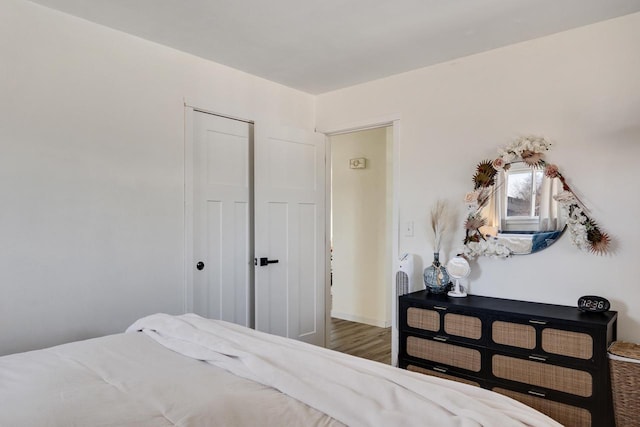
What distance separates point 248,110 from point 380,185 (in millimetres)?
2205

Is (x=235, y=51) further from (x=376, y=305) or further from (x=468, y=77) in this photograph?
(x=376, y=305)

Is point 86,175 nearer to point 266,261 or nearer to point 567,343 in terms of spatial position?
point 266,261

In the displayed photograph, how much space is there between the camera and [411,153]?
11.2 feet

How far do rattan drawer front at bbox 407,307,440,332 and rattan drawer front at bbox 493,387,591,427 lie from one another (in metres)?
0.61

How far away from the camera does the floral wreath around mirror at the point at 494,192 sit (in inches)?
99.6

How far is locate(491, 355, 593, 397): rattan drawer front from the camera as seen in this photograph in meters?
2.23

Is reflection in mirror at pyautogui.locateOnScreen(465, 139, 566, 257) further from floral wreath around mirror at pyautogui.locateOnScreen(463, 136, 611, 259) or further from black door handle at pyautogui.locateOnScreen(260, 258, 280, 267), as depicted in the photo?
black door handle at pyautogui.locateOnScreen(260, 258, 280, 267)

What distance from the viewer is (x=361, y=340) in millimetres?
4504

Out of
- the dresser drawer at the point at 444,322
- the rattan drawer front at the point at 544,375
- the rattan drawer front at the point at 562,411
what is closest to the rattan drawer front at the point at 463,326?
the dresser drawer at the point at 444,322

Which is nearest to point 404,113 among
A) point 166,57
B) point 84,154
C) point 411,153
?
point 411,153

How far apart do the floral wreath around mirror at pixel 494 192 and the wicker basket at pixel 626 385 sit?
656mm

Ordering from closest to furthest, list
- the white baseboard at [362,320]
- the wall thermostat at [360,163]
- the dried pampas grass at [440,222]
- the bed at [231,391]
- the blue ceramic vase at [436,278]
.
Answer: the bed at [231,391] < the blue ceramic vase at [436,278] < the dried pampas grass at [440,222] < the white baseboard at [362,320] < the wall thermostat at [360,163]

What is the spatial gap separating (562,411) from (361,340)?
7.87 ft

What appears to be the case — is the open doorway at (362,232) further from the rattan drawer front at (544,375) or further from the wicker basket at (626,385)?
the wicker basket at (626,385)
